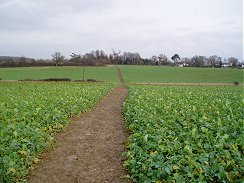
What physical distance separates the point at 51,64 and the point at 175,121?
303 feet

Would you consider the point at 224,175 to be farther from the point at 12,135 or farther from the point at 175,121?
Result: the point at 12,135

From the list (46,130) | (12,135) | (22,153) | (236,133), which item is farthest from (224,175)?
(46,130)

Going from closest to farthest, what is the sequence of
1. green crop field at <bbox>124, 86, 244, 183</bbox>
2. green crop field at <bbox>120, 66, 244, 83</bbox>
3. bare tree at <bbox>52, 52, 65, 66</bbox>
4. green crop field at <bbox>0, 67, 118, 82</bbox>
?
1. green crop field at <bbox>124, 86, 244, 183</bbox>
2. green crop field at <bbox>0, 67, 118, 82</bbox>
3. green crop field at <bbox>120, 66, 244, 83</bbox>
4. bare tree at <bbox>52, 52, 65, 66</bbox>

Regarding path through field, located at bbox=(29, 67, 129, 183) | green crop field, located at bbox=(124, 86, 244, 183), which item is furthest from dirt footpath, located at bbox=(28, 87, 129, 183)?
green crop field, located at bbox=(124, 86, 244, 183)

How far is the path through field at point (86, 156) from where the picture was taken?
6.76 m

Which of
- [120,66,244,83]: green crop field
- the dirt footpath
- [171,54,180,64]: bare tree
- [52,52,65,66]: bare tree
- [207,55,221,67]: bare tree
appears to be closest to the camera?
the dirt footpath

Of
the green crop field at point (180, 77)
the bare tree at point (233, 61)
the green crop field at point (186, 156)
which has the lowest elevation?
the green crop field at point (180, 77)

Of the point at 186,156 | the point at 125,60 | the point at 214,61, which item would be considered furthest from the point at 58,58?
the point at 186,156

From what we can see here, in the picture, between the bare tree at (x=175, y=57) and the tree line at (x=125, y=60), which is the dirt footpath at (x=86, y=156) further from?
the bare tree at (x=175, y=57)

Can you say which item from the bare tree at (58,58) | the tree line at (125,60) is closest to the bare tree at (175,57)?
the tree line at (125,60)

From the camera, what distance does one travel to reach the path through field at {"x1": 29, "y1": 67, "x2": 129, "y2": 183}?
6.76 m

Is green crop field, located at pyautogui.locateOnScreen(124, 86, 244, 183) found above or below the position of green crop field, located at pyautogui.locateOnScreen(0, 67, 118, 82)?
above

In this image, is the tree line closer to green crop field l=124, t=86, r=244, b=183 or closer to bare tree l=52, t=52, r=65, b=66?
bare tree l=52, t=52, r=65, b=66

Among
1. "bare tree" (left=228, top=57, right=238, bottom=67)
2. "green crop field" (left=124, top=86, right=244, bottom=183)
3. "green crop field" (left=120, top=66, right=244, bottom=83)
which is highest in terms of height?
"bare tree" (left=228, top=57, right=238, bottom=67)
